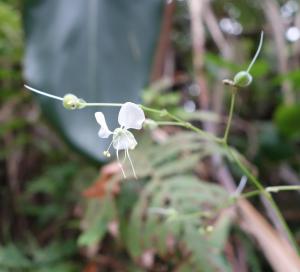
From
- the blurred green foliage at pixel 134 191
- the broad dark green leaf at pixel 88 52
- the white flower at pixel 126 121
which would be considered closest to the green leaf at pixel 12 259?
the blurred green foliage at pixel 134 191

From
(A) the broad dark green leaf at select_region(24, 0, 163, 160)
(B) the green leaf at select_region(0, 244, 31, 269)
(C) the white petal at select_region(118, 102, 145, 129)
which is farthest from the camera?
(A) the broad dark green leaf at select_region(24, 0, 163, 160)

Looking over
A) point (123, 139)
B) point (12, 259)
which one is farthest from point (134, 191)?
point (123, 139)

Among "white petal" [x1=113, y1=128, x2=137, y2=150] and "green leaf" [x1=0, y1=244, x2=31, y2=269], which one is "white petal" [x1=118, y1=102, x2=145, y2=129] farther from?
"green leaf" [x1=0, y1=244, x2=31, y2=269]

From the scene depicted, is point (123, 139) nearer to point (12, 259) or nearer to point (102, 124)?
point (102, 124)

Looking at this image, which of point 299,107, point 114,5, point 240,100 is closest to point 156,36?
point 114,5

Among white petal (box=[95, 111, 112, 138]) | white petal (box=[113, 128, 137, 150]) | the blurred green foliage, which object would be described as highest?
white petal (box=[95, 111, 112, 138])

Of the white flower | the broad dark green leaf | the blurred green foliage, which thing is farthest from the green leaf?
the white flower
